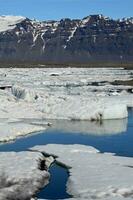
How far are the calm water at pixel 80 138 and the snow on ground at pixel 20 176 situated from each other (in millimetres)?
336

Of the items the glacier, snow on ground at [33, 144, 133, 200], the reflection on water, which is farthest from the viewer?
the reflection on water

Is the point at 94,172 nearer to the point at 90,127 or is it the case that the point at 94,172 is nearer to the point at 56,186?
the point at 56,186

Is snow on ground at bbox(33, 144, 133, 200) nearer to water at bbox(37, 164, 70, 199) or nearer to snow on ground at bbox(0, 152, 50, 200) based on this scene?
water at bbox(37, 164, 70, 199)

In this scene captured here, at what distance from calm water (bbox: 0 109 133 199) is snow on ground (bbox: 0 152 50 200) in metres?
0.34

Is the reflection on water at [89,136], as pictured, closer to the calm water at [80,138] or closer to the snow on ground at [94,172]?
the calm water at [80,138]

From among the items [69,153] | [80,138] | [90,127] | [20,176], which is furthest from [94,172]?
[90,127]

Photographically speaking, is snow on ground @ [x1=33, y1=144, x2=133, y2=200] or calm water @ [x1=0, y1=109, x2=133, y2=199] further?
calm water @ [x1=0, y1=109, x2=133, y2=199]

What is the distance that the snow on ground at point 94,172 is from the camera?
12078 millimetres

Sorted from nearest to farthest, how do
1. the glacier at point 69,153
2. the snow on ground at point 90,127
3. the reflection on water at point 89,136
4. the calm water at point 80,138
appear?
the glacier at point 69,153
the calm water at point 80,138
the reflection on water at point 89,136
the snow on ground at point 90,127

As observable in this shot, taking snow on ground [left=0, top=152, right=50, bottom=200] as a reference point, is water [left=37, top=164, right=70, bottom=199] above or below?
below

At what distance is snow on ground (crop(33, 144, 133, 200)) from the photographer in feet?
39.6

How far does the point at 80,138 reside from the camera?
69.1 ft

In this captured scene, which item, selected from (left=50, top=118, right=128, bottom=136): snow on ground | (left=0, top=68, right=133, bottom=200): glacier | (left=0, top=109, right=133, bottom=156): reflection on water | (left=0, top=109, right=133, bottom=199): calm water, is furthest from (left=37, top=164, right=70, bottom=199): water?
(left=50, top=118, right=128, bottom=136): snow on ground

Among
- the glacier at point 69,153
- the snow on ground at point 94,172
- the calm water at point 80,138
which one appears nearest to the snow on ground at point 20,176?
the glacier at point 69,153
